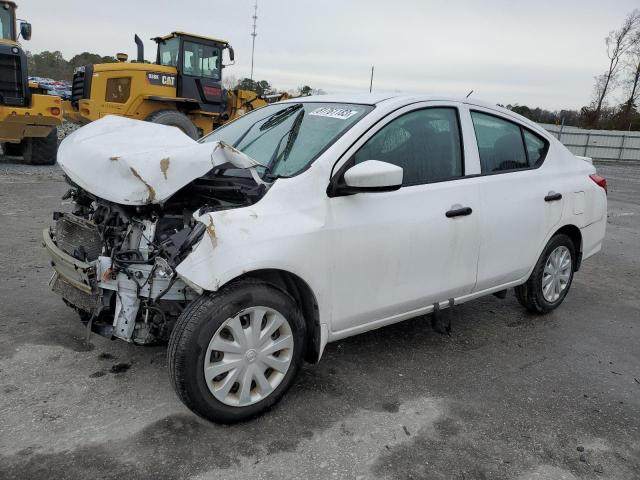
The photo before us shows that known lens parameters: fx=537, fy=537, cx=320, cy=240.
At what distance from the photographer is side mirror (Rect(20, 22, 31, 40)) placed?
36.0ft

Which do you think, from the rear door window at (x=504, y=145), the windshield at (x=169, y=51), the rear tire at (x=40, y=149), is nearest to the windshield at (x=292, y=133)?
the rear door window at (x=504, y=145)

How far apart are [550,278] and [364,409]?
232 centimetres

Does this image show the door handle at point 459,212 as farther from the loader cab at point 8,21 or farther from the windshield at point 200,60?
the loader cab at point 8,21

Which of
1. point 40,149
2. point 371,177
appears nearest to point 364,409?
point 371,177

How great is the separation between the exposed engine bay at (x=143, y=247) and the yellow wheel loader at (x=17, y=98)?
903 cm

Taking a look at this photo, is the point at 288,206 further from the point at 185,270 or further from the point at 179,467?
the point at 179,467

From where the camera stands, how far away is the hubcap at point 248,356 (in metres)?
2.66

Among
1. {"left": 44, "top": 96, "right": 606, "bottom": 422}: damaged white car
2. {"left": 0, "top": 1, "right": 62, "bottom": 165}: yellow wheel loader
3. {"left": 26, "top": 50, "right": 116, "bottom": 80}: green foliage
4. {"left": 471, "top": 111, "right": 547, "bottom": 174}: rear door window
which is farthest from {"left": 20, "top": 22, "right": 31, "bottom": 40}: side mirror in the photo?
{"left": 26, "top": 50, "right": 116, "bottom": 80}: green foliage

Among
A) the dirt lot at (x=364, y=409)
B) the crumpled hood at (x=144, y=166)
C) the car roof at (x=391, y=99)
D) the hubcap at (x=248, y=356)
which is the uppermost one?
the car roof at (x=391, y=99)

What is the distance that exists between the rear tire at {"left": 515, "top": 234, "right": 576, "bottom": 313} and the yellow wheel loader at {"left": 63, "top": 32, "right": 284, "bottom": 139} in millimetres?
9724

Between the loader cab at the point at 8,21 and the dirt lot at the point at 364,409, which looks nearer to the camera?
the dirt lot at the point at 364,409

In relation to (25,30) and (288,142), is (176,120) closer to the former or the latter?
(25,30)

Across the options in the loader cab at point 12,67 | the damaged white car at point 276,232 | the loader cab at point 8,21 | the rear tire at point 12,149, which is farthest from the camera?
the rear tire at point 12,149

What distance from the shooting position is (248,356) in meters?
2.74
